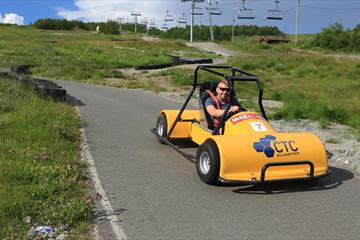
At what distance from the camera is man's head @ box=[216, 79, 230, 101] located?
759 centimetres

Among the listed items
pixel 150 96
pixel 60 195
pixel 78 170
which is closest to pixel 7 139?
pixel 78 170

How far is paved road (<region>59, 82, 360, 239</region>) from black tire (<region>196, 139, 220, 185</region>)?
0.46ft

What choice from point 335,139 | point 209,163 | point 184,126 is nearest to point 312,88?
point 335,139

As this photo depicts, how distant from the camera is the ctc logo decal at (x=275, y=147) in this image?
6.23 meters

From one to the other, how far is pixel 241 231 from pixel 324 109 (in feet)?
30.7

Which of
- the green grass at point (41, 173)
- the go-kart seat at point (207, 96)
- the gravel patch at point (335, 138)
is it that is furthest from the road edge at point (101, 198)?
the gravel patch at point (335, 138)

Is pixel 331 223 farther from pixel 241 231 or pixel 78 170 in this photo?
pixel 78 170

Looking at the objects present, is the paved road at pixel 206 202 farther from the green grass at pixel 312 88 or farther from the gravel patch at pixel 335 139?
the green grass at pixel 312 88

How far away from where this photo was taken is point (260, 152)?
6.20m

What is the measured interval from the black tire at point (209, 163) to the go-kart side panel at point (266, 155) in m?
0.08

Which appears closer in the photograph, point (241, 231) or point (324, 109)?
point (241, 231)

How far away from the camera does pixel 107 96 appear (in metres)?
17.2

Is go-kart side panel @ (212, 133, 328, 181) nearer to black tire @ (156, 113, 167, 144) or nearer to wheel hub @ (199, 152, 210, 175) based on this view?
wheel hub @ (199, 152, 210, 175)

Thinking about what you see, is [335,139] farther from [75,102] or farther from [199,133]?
[75,102]
